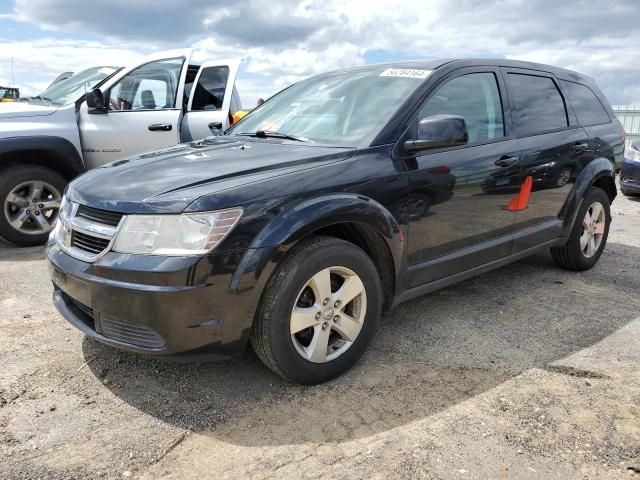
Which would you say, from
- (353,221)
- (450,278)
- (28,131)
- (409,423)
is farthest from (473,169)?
(28,131)

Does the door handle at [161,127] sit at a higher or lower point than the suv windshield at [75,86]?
lower

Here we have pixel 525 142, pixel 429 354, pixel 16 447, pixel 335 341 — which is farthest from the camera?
pixel 525 142

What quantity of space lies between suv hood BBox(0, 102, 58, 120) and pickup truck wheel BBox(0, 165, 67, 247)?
0.53 meters

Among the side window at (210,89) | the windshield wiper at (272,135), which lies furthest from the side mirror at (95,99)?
the windshield wiper at (272,135)

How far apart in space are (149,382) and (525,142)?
9.62ft

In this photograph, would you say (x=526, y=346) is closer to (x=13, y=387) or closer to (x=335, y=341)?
(x=335, y=341)

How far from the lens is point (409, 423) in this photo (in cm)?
251

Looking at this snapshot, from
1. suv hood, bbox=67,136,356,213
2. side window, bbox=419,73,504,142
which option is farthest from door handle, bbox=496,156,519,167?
suv hood, bbox=67,136,356,213

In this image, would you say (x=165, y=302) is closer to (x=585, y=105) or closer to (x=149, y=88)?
(x=585, y=105)

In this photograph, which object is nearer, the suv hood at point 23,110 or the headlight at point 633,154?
the suv hood at point 23,110

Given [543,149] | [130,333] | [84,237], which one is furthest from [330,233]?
[543,149]

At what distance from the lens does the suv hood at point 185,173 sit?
8.03ft

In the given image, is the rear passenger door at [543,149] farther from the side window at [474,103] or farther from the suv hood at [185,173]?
the suv hood at [185,173]

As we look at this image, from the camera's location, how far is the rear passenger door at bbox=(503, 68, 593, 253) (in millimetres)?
3891
